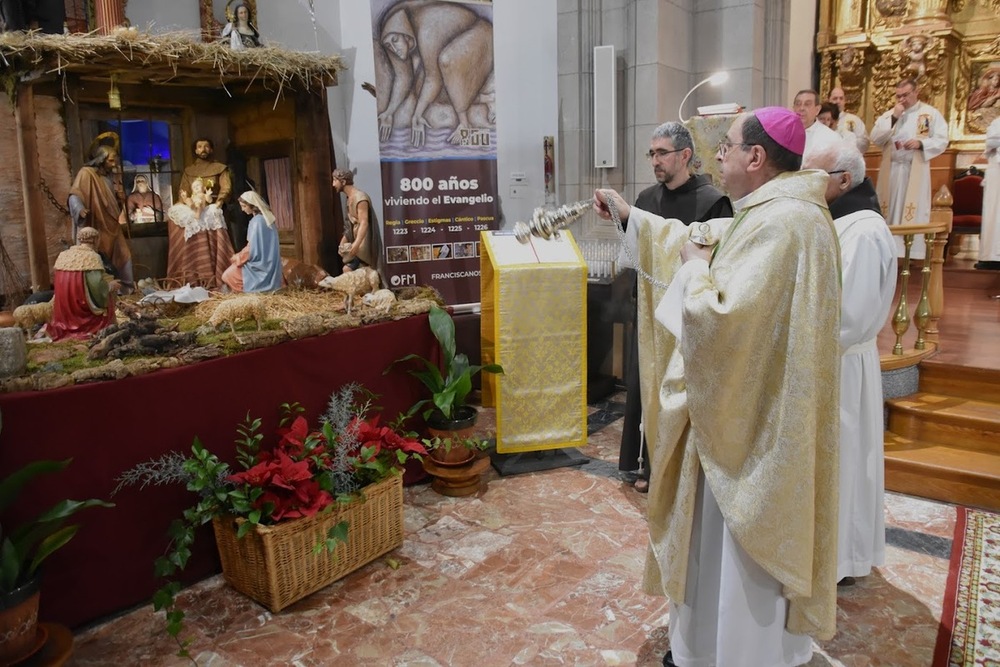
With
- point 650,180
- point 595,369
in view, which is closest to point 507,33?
point 650,180

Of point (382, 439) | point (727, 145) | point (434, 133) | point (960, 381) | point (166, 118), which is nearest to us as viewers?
point (727, 145)

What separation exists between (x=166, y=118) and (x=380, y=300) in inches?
67.1

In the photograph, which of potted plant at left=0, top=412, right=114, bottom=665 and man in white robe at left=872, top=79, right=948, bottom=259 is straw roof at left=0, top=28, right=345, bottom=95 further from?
man in white robe at left=872, top=79, right=948, bottom=259

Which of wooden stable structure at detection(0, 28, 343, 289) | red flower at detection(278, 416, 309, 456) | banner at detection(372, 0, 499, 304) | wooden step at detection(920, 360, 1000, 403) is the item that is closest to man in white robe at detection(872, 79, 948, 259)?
wooden step at detection(920, 360, 1000, 403)

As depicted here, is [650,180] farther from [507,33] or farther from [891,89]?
[891,89]

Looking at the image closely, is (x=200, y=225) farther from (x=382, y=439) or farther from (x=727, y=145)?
(x=727, y=145)

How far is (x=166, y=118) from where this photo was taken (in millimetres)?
4676

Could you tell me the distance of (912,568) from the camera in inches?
144

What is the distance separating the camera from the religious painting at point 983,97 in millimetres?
9719

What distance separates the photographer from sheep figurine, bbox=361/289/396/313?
454 cm

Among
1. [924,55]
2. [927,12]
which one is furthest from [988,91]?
[927,12]

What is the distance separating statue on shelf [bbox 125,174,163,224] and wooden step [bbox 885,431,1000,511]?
4561 millimetres

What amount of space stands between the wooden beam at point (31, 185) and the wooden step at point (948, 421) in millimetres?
5034

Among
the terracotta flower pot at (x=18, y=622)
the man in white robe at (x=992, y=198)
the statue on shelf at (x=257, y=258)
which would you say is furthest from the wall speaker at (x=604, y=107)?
the terracotta flower pot at (x=18, y=622)
